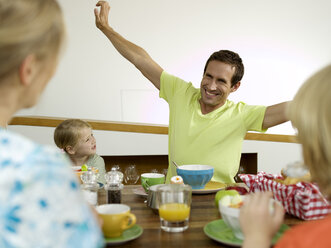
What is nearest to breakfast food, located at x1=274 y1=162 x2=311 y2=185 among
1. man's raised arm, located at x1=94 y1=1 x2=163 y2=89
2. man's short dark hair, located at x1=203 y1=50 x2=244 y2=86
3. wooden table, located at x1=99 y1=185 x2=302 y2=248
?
wooden table, located at x1=99 y1=185 x2=302 y2=248

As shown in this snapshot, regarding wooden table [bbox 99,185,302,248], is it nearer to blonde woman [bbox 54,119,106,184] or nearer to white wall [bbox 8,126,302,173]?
blonde woman [bbox 54,119,106,184]

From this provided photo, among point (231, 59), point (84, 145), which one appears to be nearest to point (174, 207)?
point (231, 59)

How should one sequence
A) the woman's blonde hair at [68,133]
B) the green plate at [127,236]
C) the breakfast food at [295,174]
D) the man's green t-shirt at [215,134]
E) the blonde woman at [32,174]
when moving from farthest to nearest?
the woman's blonde hair at [68,133], the man's green t-shirt at [215,134], the breakfast food at [295,174], the green plate at [127,236], the blonde woman at [32,174]

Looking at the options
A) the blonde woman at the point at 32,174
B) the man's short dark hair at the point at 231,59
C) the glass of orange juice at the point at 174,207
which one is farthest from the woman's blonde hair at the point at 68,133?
the blonde woman at the point at 32,174

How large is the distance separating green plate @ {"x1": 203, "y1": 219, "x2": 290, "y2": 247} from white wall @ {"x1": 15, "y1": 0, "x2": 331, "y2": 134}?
233cm

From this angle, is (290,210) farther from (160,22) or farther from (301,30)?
(301,30)

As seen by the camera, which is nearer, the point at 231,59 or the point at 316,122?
the point at 316,122

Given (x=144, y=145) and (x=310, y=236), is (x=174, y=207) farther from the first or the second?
(x=144, y=145)

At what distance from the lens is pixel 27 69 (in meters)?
0.62

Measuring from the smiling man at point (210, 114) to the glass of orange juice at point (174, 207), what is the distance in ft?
2.62

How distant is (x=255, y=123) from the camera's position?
66.9 inches

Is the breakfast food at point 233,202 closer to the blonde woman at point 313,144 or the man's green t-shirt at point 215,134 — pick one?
the blonde woman at point 313,144

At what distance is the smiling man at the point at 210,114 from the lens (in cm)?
172

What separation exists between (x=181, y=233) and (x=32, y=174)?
0.47 m
